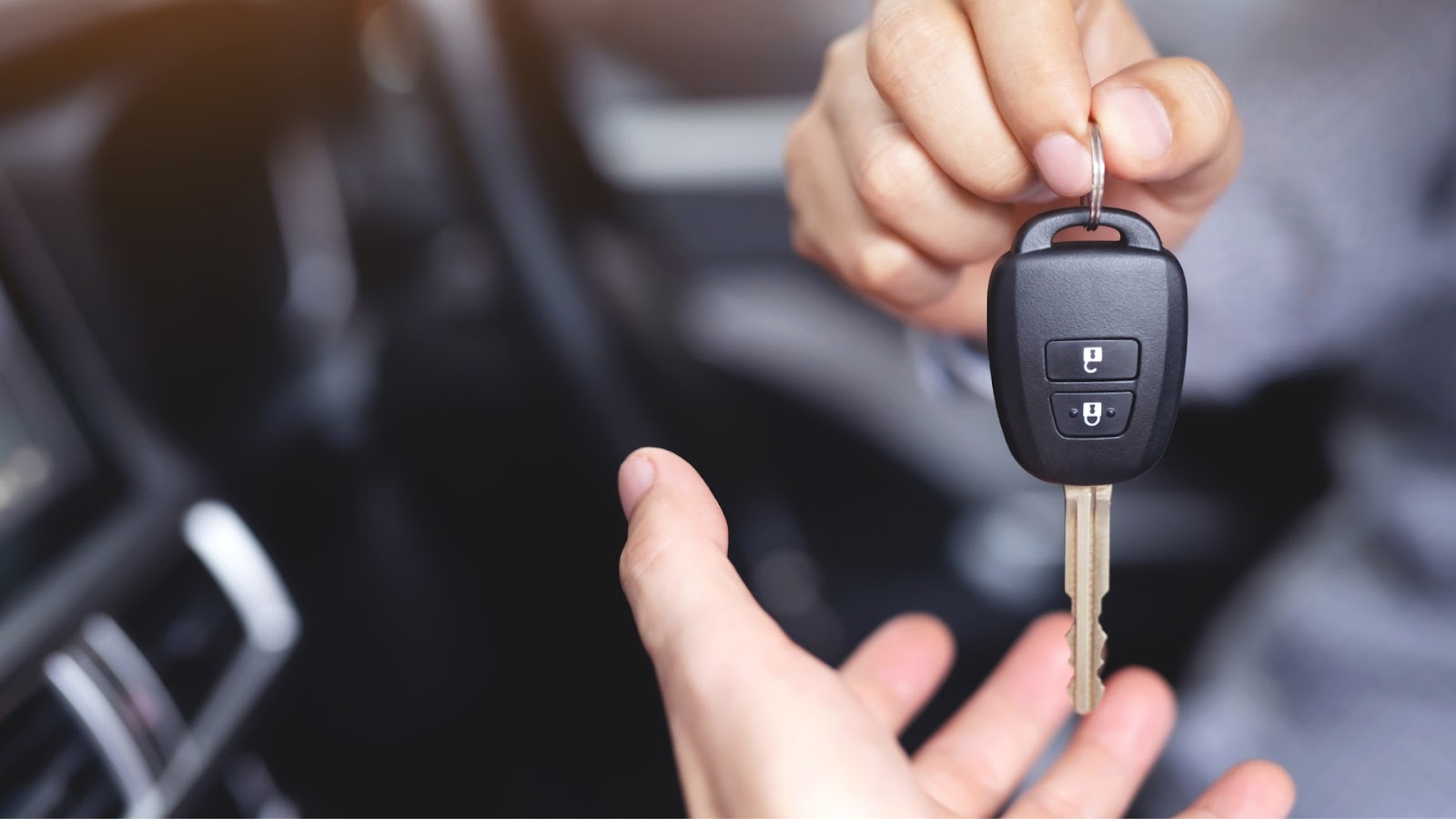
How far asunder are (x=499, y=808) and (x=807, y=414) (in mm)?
746

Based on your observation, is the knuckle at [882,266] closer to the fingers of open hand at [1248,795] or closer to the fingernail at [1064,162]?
the fingernail at [1064,162]

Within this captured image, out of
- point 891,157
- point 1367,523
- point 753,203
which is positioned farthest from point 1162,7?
point 891,157

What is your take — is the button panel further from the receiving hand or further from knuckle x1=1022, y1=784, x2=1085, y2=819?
knuckle x1=1022, y1=784, x2=1085, y2=819

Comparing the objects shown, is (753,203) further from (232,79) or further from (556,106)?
(232,79)

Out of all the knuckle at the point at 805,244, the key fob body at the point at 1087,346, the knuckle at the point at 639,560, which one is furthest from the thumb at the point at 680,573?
the knuckle at the point at 805,244

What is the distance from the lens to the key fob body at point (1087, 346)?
1.61ft

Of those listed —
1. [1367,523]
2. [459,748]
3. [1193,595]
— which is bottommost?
[1193,595]

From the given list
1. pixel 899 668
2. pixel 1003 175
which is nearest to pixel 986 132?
pixel 1003 175

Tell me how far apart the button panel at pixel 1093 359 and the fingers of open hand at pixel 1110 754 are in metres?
0.28

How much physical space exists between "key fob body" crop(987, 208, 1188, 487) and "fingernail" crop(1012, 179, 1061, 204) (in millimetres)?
36

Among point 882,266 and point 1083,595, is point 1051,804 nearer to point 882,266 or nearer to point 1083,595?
point 1083,595

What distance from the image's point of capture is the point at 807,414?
1.61m

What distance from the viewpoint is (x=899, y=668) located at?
0.74 metres

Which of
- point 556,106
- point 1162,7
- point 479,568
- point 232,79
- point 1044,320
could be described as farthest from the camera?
point 556,106
